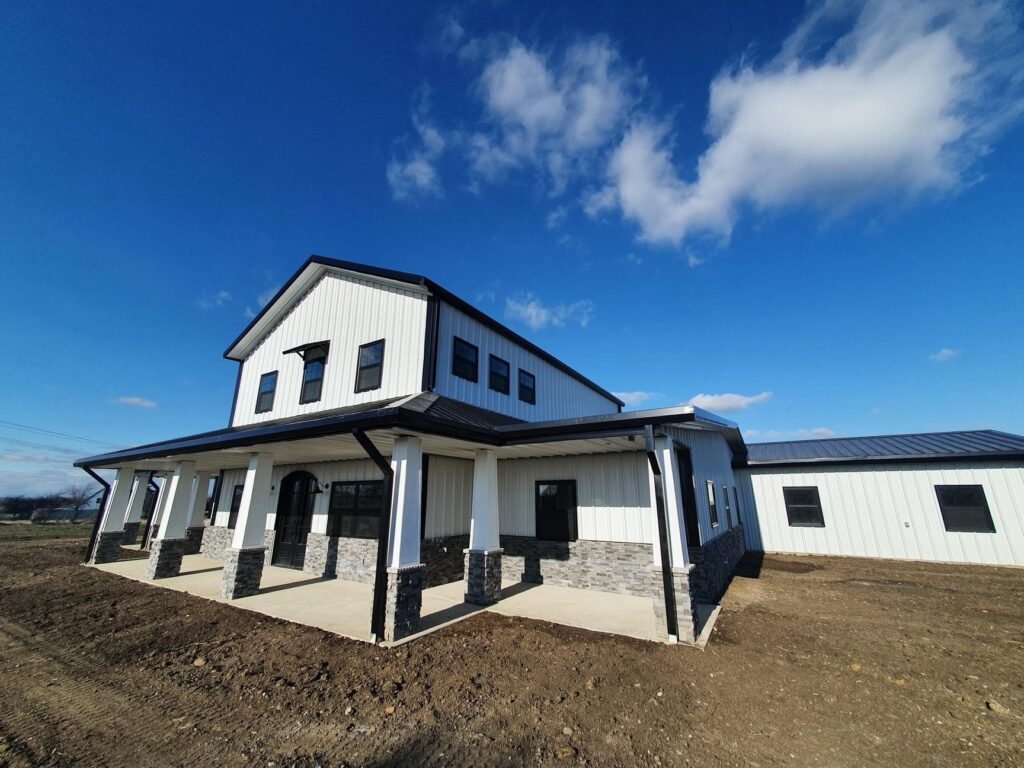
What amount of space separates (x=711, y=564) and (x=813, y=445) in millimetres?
12538

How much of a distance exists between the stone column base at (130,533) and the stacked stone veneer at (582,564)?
843 inches

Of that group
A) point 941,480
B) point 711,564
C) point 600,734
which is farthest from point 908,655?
point 941,480

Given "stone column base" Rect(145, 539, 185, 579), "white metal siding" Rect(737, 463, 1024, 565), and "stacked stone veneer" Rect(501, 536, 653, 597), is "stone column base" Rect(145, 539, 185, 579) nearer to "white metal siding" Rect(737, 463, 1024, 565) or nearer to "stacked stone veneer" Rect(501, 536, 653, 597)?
"stacked stone veneer" Rect(501, 536, 653, 597)

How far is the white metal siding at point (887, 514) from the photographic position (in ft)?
40.1

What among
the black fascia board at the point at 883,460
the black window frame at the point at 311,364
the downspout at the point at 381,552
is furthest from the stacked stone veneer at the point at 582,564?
the black fascia board at the point at 883,460

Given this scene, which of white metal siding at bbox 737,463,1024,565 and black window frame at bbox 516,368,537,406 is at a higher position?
black window frame at bbox 516,368,537,406

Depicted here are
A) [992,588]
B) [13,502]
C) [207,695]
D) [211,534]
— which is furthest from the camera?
[13,502]

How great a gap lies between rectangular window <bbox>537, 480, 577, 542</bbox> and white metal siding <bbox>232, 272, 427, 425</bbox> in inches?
167

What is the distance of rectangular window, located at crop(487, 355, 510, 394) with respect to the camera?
12265 millimetres

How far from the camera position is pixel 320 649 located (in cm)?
611

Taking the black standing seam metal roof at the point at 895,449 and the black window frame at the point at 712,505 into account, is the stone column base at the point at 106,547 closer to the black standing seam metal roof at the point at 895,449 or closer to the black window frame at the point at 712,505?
the black window frame at the point at 712,505

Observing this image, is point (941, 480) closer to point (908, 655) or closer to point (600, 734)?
point (908, 655)

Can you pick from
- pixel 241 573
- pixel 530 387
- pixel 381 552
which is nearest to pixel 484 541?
pixel 381 552

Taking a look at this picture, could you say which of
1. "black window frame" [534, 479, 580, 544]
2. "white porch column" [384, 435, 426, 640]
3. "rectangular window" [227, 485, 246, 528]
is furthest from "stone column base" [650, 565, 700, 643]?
"rectangular window" [227, 485, 246, 528]
